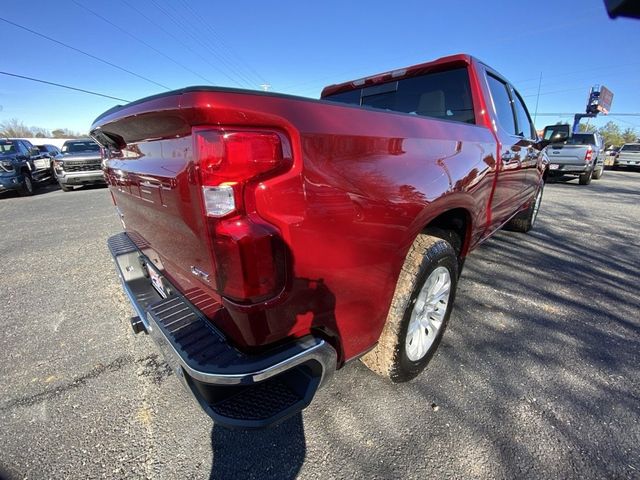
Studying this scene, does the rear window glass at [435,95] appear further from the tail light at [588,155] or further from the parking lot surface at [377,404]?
the tail light at [588,155]

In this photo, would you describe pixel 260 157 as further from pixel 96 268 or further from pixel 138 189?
pixel 96 268

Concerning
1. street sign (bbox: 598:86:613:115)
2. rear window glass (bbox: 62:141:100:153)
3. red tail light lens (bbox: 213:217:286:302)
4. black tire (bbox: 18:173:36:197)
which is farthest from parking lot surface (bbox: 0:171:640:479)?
street sign (bbox: 598:86:613:115)

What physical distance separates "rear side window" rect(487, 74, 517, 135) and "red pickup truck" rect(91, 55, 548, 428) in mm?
1269

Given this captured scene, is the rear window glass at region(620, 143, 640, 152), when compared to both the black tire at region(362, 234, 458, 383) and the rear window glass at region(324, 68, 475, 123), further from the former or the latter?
the black tire at region(362, 234, 458, 383)

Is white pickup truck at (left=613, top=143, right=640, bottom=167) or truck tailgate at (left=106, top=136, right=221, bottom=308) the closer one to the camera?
truck tailgate at (left=106, top=136, right=221, bottom=308)

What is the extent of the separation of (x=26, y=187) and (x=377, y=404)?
13.7m

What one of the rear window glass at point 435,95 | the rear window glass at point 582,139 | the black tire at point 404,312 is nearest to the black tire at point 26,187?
the rear window glass at point 435,95

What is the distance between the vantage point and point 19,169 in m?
10.5

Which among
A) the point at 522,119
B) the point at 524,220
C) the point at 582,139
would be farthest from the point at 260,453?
the point at 582,139

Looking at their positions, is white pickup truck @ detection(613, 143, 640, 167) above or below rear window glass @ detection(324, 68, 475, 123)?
below

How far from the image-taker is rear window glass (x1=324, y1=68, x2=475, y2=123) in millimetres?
2826

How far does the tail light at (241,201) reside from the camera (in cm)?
114

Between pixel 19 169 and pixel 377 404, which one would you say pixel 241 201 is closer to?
pixel 377 404

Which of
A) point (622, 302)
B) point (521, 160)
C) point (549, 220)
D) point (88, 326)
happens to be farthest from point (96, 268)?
point (549, 220)
